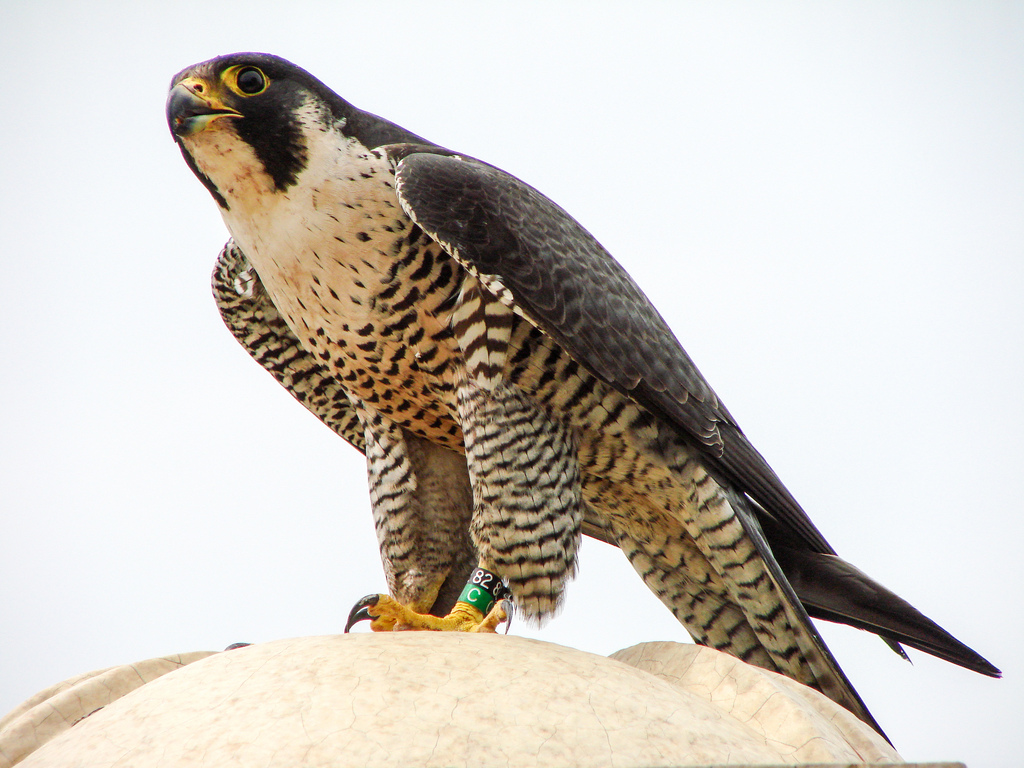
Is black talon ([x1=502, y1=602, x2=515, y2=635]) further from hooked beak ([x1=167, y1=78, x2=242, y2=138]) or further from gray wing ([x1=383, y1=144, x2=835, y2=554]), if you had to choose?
hooked beak ([x1=167, y1=78, x2=242, y2=138])

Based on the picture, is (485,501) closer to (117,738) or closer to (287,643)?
(287,643)

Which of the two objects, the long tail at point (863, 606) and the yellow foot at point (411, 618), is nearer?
the yellow foot at point (411, 618)

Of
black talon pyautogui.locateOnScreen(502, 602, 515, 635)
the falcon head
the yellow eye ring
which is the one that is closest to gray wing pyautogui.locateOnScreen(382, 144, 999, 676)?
the falcon head

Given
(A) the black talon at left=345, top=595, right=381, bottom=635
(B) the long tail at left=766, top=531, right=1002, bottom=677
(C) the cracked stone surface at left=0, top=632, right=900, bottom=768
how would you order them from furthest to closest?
(B) the long tail at left=766, top=531, right=1002, bottom=677
(A) the black talon at left=345, top=595, right=381, bottom=635
(C) the cracked stone surface at left=0, top=632, right=900, bottom=768

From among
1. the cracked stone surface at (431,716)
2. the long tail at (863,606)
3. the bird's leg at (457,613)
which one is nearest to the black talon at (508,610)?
the bird's leg at (457,613)

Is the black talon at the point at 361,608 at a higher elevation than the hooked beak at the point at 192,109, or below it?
below

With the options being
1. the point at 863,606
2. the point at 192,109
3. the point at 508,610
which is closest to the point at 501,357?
Result: the point at 508,610

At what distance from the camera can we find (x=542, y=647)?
1.80 meters

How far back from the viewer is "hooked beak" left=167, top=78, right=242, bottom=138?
2363mm

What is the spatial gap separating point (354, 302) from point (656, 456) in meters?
1.00

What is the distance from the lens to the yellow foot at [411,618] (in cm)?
236

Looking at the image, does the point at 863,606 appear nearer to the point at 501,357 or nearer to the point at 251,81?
the point at 501,357

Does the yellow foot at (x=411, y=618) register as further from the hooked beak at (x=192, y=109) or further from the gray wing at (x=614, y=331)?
the hooked beak at (x=192, y=109)

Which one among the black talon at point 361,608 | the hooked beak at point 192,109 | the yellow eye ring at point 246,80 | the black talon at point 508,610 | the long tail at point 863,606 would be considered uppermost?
the yellow eye ring at point 246,80
